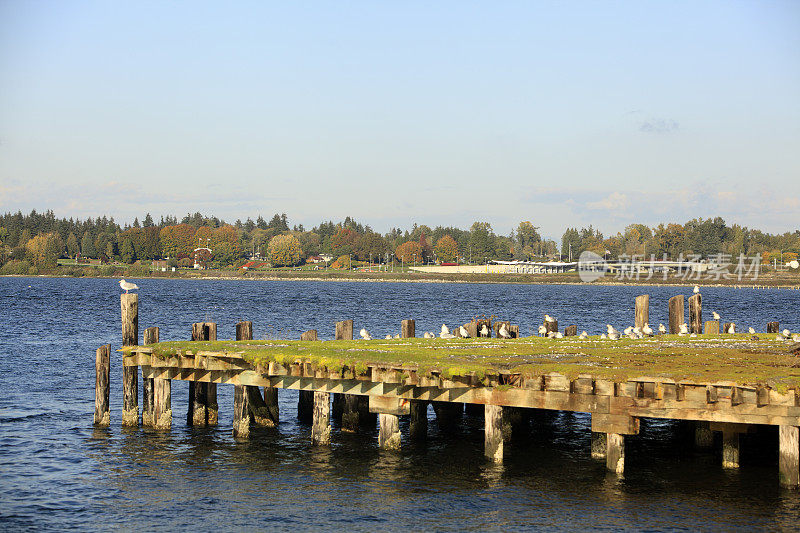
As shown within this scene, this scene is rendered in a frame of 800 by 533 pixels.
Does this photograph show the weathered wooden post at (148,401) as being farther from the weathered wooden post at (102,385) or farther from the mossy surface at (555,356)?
the mossy surface at (555,356)

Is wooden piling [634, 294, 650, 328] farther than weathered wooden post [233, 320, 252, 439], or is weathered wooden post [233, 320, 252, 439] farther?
wooden piling [634, 294, 650, 328]

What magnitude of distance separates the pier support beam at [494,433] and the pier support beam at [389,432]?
7.85 ft

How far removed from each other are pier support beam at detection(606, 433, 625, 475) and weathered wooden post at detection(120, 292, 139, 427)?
13.3 meters

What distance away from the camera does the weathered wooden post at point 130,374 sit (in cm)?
2502

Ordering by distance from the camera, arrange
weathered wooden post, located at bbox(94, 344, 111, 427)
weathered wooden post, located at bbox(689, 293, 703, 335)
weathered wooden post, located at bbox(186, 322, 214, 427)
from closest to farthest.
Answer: weathered wooden post, located at bbox(94, 344, 111, 427) < weathered wooden post, located at bbox(186, 322, 214, 427) < weathered wooden post, located at bbox(689, 293, 703, 335)

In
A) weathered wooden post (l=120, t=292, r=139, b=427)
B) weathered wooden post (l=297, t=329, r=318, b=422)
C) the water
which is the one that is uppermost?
weathered wooden post (l=120, t=292, r=139, b=427)

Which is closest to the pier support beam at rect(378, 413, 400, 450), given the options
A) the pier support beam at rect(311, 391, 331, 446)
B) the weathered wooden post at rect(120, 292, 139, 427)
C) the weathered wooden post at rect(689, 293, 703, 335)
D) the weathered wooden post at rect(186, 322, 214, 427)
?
the pier support beam at rect(311, 391, 331, 446)

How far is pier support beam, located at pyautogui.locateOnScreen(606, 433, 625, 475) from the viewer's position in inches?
773

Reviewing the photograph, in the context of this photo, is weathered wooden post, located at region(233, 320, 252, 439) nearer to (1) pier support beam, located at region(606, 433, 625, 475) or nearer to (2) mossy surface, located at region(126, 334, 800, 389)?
(2) mossy surface, located at region(126, 334, 800, 389)

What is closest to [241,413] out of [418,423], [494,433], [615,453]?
[418,423]

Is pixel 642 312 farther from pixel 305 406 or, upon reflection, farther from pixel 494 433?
pixel 494 433

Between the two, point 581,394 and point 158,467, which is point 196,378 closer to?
point 158,467

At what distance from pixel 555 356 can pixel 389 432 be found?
5087 millimetres

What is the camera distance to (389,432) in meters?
22.5
